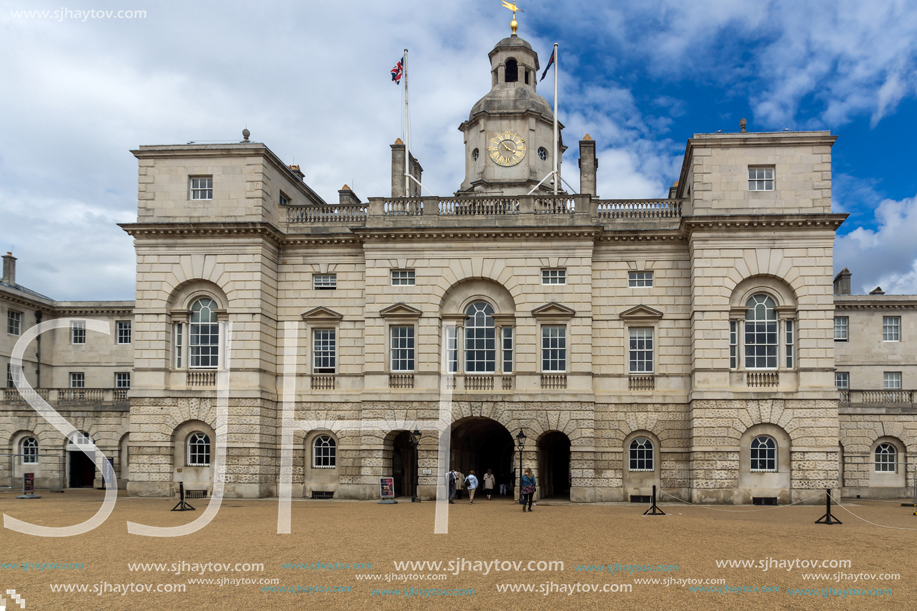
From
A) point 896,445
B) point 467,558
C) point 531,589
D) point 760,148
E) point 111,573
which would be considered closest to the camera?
point 531,589

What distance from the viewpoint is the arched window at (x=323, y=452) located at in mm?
36688

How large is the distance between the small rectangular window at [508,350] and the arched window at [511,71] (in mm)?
17112

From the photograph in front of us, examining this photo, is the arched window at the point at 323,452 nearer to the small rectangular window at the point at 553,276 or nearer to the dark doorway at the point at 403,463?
the dark doorway at the point at 403,463

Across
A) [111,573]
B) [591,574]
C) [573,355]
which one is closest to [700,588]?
[591,574]

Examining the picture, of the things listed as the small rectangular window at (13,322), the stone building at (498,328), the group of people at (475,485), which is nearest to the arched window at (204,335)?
the stone building at (498,328)

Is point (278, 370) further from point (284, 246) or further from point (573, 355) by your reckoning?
point (573, 355)

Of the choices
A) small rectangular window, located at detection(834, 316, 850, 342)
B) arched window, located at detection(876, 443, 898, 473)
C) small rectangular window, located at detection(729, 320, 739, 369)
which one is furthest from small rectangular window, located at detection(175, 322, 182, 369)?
small rectangular window, located at detection(834, 316, 850, 342)

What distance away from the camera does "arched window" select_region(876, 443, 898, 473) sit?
40.7 meters

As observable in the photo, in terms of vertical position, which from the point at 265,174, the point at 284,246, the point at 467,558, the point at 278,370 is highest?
the point at 265,174

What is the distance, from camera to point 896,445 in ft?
134

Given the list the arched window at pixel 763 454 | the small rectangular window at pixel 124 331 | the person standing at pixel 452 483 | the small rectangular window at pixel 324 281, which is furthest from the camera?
the small rectangular window at pixel 124 331

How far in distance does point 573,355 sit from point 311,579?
21657 millimetres

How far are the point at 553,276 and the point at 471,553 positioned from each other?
1972 centimetres

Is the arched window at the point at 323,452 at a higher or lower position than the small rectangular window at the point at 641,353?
lower
